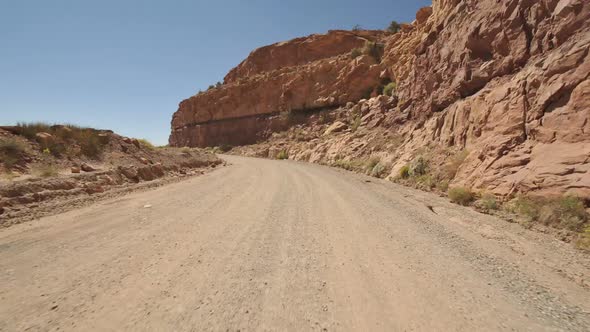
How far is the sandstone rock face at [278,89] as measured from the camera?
1425 inches

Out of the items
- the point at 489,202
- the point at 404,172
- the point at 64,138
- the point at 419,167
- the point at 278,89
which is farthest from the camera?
the point at 278,89

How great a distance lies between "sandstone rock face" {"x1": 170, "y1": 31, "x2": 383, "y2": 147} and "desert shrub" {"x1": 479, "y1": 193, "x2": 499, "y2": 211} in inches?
1091

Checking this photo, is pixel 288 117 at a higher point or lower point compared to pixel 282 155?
higher

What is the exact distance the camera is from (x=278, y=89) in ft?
147

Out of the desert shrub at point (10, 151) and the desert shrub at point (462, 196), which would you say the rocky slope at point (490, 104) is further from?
the desert shrub at point (10, 151)

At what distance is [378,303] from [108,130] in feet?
45.8

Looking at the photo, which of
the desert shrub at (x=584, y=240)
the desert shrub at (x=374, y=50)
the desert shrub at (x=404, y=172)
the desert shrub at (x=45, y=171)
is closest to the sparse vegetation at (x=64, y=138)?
the desert shrub at (x=45, y=171)

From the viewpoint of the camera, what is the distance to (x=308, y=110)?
132 ft

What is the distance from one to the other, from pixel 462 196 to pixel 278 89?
3984 cm

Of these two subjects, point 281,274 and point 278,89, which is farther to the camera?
point 278,89

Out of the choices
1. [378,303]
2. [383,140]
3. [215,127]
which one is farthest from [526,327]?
[215,127]

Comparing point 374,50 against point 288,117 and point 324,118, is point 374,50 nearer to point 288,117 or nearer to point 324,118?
point 324,118

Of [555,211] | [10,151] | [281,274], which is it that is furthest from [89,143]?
[555,211]

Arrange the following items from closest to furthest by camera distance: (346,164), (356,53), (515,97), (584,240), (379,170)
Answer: (584,240) < (515,97) < (379,170) < (346,164) < (356,53)
